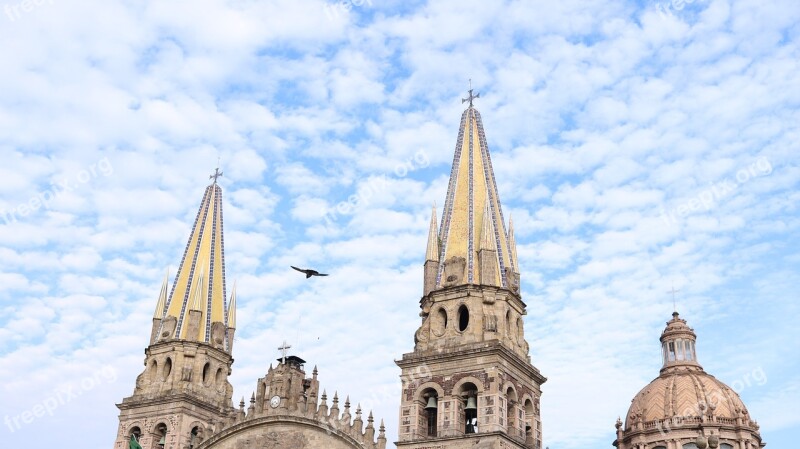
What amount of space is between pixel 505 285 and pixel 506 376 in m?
3.42

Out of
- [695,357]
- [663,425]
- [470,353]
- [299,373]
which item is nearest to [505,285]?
[470,353]

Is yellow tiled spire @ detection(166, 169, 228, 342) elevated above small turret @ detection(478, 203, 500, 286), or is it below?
above

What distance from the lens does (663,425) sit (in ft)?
152

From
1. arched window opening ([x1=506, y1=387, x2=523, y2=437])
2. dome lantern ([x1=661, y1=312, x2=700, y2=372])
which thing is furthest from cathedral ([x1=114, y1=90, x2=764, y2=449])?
dome lantern ([x1=661, y1=312, x2=700, y2=372])

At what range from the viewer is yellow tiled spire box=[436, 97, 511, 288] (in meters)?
32.4

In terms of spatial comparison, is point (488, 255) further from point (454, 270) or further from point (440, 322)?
point (440, 322)

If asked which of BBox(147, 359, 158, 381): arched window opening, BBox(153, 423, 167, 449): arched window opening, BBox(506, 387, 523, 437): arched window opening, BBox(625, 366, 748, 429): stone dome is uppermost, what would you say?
BBox(625, 366, 748, 429): stone dome

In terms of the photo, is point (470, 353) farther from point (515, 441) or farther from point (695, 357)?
point (695, 357)

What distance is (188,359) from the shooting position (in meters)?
38.9

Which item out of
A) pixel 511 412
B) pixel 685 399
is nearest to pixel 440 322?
pixel 511 412

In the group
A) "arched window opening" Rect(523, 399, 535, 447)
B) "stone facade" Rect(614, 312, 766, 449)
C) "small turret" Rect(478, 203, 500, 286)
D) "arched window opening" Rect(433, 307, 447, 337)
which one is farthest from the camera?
"stone facade" Rect(614, 312, 766, 449)

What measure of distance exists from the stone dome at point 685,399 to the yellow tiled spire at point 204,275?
73.0 ft

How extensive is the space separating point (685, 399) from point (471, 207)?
66.9 ft

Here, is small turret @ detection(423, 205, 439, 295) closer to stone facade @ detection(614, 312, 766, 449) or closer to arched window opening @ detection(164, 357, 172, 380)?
arched window opening @ detection(164, 357, 172, 380)
